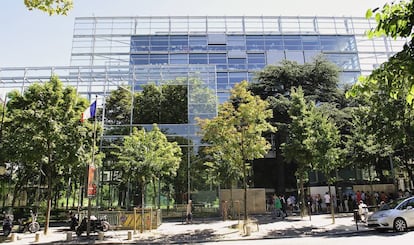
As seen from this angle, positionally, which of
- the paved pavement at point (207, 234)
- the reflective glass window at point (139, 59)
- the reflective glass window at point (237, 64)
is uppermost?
the reflective glass window at point (139, 59)

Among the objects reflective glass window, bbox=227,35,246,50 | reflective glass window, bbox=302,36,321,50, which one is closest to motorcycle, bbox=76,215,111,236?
reflective glass window, bbox=227,35,246,50

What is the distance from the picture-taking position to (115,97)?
38.8 meters

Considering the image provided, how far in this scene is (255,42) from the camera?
49406mm

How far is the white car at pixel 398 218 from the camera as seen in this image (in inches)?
586

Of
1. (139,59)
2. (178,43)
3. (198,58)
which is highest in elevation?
(178,43)

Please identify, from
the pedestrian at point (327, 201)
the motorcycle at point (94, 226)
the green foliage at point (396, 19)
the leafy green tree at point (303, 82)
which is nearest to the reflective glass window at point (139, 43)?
the leafy green tree at point (303, 82)

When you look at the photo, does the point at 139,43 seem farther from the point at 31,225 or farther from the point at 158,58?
the point at 31,225

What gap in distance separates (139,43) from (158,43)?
279 centimetres

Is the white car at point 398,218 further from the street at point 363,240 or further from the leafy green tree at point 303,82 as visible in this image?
the leafy green tree at point 303,82

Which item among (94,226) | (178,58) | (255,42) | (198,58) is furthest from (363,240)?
(255,42)

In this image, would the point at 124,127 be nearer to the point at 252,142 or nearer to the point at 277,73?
the point at 252,142

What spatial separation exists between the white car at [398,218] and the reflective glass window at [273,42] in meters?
37.1

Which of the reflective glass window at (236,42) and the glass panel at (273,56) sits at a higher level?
the reflective glass window at (236,42)

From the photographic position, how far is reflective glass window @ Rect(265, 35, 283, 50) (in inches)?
1943
